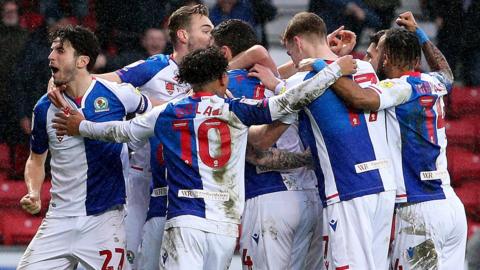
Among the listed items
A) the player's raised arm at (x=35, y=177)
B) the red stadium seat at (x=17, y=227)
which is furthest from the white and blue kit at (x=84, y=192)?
the red stadium seat at (x=17, y=227)

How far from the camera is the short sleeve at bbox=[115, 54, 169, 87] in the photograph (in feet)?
28.3

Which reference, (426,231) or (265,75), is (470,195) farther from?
(265,75)

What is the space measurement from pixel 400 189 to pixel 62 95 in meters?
2.39

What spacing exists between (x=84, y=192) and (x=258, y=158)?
1.22 metres

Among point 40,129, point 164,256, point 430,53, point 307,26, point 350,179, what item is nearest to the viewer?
point 164,256

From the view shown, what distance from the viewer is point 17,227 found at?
1209 centimetres

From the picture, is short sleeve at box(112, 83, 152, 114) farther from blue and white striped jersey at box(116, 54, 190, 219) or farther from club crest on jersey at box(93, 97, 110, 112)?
blue and white striped jersey at box(116, 54, 190, 219)

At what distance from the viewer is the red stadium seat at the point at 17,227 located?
1202cm

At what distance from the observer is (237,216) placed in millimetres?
7453

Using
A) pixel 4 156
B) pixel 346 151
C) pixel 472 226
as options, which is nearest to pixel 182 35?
pixel 346 151

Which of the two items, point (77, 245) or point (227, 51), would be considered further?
point (227, 51)

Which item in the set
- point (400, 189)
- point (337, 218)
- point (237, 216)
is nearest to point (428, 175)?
point (400, 189)

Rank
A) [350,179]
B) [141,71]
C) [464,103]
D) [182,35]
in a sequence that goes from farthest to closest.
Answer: [464,103] < [182,35] < [141,71] < [350,179]

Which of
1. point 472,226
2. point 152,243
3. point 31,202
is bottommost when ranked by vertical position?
point 472,226
